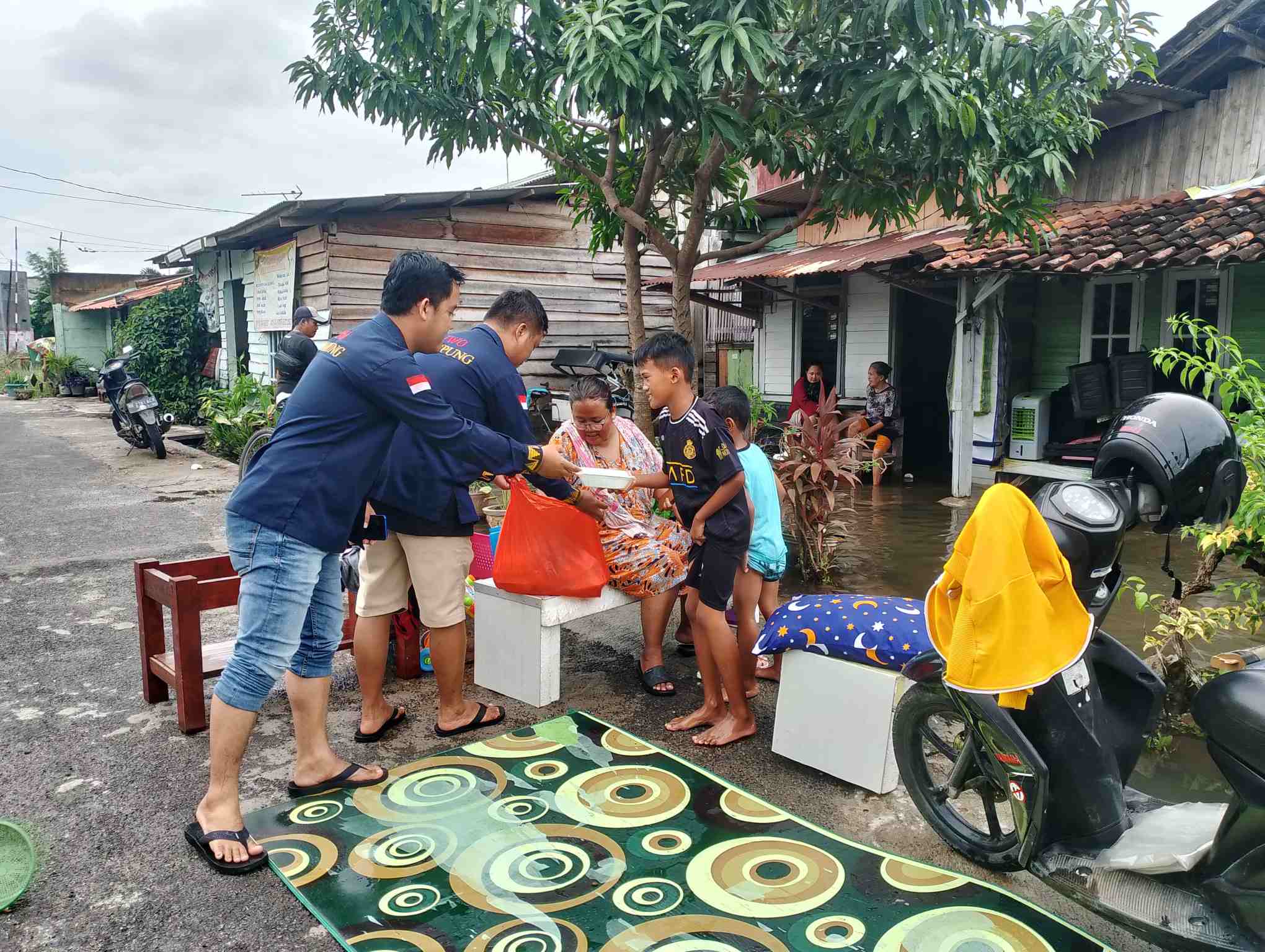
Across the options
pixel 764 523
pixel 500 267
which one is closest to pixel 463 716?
Answer: pixel 764 523

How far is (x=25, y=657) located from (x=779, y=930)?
4.09 meters

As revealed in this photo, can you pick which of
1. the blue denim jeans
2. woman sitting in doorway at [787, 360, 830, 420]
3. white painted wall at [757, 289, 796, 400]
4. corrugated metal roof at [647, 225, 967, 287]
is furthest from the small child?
white painted wall at [757, 289, 796, 400]

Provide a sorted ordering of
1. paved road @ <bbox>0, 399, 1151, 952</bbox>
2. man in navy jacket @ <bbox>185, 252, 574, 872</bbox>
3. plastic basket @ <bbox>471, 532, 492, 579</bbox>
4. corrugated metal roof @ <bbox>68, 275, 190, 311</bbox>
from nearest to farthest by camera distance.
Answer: paved road @ <bbox>0, 399, 1151, 952</bbox> < man in navy jacket @ <bbox>185, 252, 574, 872</bbox> < plastic basket @ <bbox>471, 532, 492, 579</bbox> < corrugated metal roof @ <bbox>68, 275, 190, 311</bbox>

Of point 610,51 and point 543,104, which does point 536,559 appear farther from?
point 543,104

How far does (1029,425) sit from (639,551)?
7.30 metres

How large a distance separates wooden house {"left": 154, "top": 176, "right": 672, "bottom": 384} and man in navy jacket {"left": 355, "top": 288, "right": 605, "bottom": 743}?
7.13m

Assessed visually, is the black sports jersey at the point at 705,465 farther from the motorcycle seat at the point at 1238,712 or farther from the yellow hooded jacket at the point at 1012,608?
the motorcycle seat at the point at 1238,712

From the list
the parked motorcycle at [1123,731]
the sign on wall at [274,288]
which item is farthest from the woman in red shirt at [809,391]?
the parked motorcycle at [1123,731]

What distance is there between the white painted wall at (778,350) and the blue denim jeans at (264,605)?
11049mm

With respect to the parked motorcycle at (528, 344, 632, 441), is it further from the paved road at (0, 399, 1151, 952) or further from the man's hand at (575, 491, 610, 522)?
the man's hand at (575, 491, 610, 522)

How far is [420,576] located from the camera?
3.66 meters

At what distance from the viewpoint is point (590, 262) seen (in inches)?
513

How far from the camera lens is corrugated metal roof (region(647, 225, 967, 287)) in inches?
374

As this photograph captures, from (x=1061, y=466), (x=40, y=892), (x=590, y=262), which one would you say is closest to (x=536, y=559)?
(x=40, y=892)
